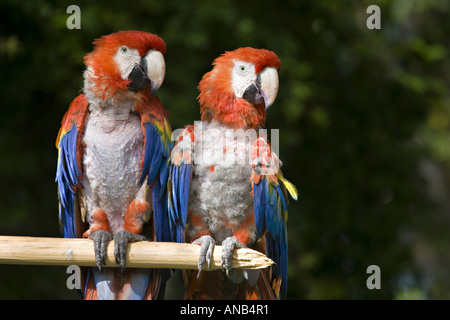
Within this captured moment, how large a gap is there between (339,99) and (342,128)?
268 millimetres

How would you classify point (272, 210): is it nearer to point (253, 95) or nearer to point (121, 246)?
point (253, 95)

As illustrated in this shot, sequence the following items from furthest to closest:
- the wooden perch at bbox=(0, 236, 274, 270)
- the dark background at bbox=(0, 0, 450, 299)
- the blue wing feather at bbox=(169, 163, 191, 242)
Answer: the dark background at bbox=(0, 0, 450, 299) → the blue wing feather at bbox=(169, 163, 191, 242) → the wooden perch at bbox=(0, 236, 274, 270)

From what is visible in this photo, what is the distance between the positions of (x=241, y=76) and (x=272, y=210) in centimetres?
67

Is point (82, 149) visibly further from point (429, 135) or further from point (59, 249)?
point (429, 135)

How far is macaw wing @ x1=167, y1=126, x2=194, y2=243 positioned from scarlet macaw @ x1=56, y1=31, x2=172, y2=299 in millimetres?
56

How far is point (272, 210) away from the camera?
110 inches

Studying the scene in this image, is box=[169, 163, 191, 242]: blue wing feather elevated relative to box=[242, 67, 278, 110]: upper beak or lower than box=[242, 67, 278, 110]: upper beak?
lower

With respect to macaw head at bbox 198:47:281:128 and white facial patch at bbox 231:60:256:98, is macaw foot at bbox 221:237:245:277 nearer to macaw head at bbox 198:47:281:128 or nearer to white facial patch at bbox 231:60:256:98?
macaw head at bbox 198:47:281:128

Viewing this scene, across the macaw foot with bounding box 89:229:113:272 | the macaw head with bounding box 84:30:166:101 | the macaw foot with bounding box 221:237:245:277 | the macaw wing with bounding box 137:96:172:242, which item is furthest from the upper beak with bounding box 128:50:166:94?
the macaw foot with bounding box 221:237:245:277

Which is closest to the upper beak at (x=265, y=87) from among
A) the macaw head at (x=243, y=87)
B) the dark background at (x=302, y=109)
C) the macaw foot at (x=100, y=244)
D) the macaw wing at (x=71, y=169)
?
the macaw head at (x=243, y=87)

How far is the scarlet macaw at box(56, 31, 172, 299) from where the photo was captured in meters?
2.84

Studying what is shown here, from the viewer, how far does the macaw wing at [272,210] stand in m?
2.75

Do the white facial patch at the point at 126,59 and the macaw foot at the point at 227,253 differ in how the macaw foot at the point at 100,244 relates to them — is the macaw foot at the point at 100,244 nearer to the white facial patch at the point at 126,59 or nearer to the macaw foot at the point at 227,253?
the macaw foot at the point at 227,253

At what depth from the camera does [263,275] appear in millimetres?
2949
